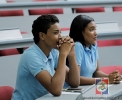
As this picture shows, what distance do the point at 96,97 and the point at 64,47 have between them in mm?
590

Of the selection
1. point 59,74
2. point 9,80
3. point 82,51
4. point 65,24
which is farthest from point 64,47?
point 65,24

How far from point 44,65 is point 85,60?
476 millimetres

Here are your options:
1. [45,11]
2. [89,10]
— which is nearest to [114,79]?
[45,11]

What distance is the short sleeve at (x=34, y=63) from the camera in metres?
1.77

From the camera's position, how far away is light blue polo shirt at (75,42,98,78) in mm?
2166

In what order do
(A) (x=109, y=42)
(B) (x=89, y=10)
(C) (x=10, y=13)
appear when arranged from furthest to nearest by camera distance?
(B) (x=89, y=10), (C) (x=10, y=13), (A) (x=109, y=42)

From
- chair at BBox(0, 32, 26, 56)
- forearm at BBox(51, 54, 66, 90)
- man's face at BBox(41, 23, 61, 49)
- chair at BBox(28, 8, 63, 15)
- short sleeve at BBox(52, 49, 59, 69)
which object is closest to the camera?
forearm at BBox(51, 54, 66, 90)

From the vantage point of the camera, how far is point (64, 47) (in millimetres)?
A: 1887

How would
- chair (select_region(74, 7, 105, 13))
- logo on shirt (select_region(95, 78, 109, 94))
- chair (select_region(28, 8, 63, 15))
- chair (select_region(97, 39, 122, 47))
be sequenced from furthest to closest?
chair (select_region(74, 7, 105, 13))
chair (select_region(28, 8, 63, 15))
chair (select_region(97, 39, 122, 47))
logo on shirt (select_region(95, 78, 109, 94))

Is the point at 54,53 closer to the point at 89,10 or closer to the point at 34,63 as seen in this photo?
the point at 34,63

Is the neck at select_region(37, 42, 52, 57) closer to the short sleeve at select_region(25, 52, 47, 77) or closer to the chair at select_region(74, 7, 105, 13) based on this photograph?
the short sleeve at select_region(25, 52, 47, 77)

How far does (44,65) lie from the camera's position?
1.80 meters

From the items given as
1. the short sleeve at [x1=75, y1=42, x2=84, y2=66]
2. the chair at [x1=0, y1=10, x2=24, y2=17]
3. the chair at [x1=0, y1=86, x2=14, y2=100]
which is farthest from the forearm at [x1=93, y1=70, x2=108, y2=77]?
the chair at [x1=0, y1=10, x2=24, y2=17]

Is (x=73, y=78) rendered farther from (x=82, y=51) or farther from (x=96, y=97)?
(x=96, y=97)
